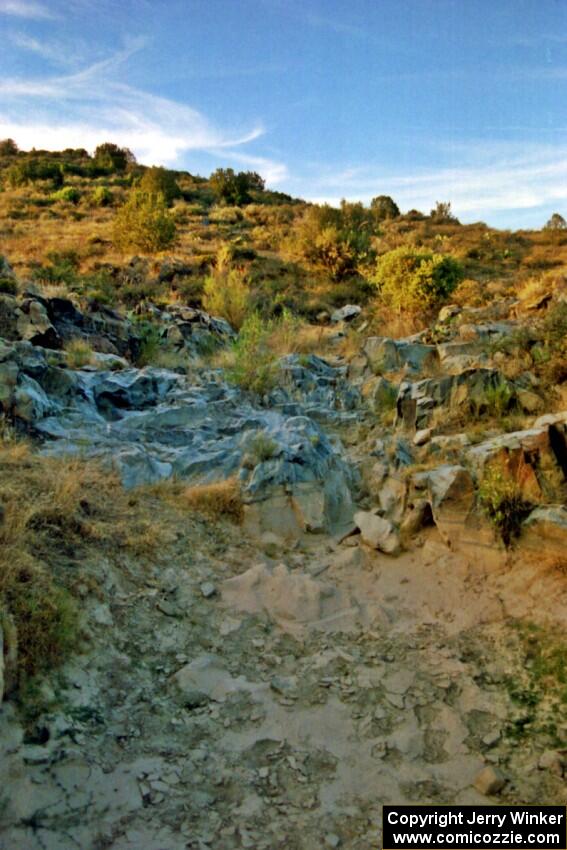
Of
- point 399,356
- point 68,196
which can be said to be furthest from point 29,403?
point 68,196

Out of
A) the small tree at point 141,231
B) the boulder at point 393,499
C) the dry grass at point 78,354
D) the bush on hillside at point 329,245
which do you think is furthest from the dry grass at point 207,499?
the small tree at point 141,231

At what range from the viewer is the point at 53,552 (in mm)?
3812

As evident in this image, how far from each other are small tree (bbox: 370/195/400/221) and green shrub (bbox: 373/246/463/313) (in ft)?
55.6

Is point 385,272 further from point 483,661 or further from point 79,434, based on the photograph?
point 483,661

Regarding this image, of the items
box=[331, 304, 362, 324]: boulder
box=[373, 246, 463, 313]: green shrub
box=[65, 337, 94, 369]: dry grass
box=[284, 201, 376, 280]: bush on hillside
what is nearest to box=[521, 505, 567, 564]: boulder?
box=[65, 337, 94, 369]: dry grass

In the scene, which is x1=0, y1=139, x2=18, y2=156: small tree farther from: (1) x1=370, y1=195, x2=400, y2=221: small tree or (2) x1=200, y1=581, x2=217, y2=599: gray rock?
(2) x1=200, y1=581, x2=217, y2=599: gray rock

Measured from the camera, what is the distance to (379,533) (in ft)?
15.7

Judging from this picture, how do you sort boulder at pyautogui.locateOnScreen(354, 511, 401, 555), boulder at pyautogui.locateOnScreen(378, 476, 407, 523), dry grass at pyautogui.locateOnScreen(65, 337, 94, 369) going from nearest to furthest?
boulder at pyautogui.locateOnScreen(354, 511, 401, 555) < boulder at pyautogui.locateOnScreen(378, 476, 407, 523) < dry grass at pyautogui.locateOnScreen(65, 337, 94, 369)

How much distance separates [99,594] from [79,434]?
2.68 metres

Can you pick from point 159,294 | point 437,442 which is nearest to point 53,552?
point 437,442

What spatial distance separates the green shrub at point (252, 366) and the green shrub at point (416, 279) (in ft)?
16.0

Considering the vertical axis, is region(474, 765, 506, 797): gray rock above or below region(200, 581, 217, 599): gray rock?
below

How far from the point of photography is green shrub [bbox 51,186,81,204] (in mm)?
26797

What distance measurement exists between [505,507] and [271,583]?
1.77 m
